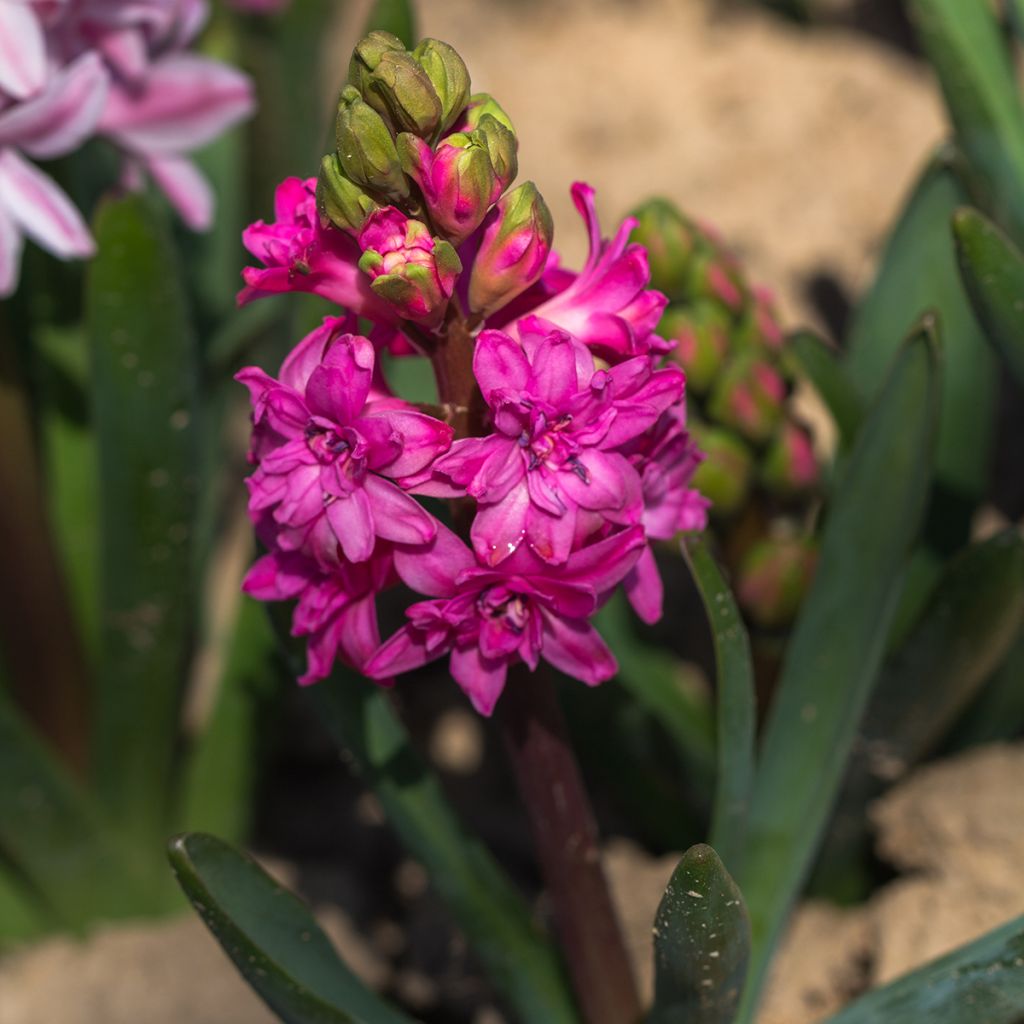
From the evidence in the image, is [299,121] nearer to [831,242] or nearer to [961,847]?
[831,242]

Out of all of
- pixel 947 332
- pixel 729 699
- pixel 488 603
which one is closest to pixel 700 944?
pixel 729 699

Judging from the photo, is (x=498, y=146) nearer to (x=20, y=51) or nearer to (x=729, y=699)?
(x=729, y=699)

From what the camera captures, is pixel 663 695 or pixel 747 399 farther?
pixel 663 695

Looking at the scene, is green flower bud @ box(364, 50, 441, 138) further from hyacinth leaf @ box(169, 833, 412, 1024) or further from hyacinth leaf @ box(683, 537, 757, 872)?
hyacinth leaf @ box(169, 833, 412, 1024)

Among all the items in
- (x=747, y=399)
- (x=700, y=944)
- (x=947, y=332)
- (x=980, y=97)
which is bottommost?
(x=700, y=944)

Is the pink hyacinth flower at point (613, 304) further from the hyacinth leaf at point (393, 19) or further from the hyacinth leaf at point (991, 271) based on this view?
the hyacinth leaf at point (393, 19)

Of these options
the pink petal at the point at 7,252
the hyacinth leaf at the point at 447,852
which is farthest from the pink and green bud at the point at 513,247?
the pink petal at the point at 7,252

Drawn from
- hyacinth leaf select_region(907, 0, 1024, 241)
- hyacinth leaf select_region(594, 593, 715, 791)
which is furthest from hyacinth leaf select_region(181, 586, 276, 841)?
hyacinth leaf select_region(907, 0, 1024, 241)
